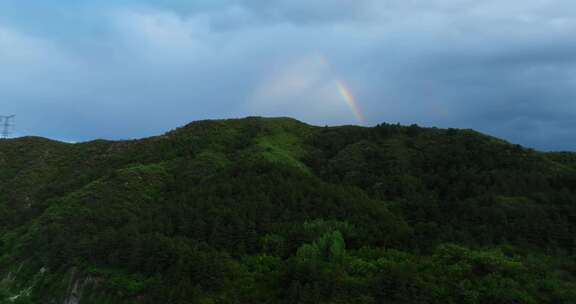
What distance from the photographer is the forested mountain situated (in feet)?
55.7

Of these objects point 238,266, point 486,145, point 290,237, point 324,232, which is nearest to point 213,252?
point 238,266

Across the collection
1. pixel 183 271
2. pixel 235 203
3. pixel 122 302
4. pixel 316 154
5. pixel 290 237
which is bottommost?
pixel 122 302

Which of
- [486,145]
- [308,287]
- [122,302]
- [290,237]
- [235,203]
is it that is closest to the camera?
[308,287]

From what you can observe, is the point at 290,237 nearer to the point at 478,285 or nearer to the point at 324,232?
the point at 324,232

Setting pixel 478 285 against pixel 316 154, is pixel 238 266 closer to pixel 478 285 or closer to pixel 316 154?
pixel 478 285

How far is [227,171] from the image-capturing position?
3011cm

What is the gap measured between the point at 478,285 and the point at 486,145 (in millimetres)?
21218

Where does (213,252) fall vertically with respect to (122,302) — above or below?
above

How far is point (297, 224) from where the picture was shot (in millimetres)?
21719

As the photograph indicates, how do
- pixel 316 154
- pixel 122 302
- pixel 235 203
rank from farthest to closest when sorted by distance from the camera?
pixel 316 154 < pixel 235 203 < pixel 122 302

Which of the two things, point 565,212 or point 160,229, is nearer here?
point 160,229

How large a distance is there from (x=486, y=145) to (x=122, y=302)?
3055 cm

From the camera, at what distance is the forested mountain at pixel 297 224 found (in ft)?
55.7

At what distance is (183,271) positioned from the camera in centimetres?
1745
